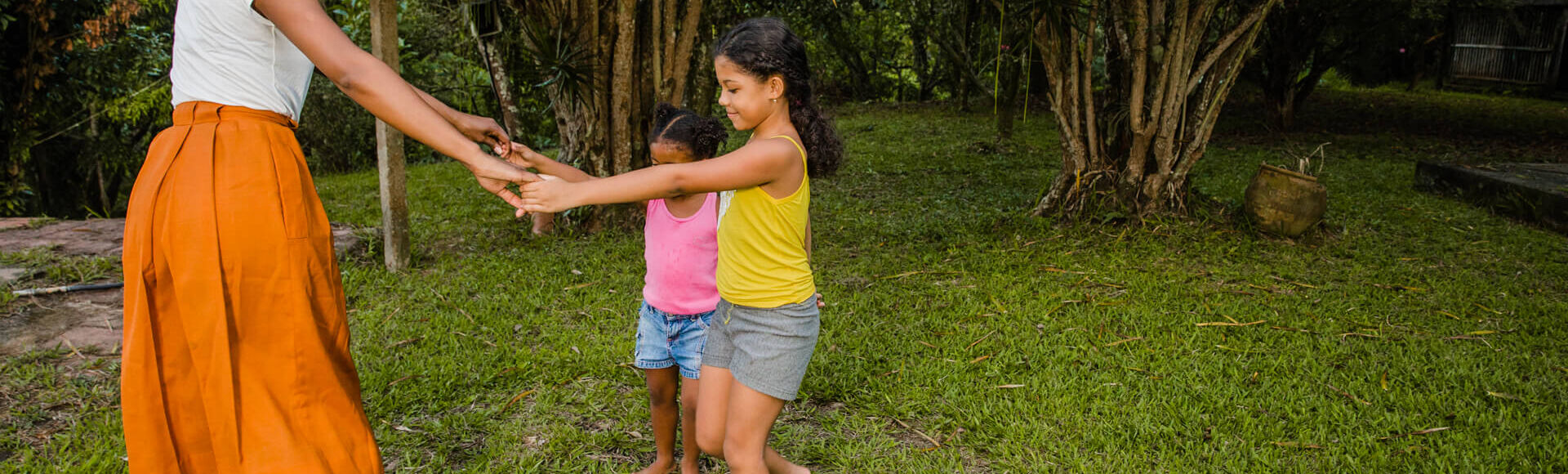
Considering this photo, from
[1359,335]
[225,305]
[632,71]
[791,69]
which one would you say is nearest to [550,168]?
[791,69]

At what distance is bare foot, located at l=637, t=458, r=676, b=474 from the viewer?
261 centimetres

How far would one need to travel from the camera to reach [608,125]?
19.0ft

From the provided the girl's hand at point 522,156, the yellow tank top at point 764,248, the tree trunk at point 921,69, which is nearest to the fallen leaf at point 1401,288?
the yellow tank top at point 764,248

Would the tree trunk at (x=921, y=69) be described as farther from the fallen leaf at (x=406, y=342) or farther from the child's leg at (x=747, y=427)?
the child's leg at (x=747, y=427)

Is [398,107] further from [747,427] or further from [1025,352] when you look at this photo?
[1025,352]

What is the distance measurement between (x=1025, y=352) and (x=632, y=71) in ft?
10.4

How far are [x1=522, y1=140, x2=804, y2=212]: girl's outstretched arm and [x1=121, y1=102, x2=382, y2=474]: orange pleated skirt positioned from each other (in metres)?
0.50

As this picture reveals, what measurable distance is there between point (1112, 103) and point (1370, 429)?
3373 millimetres

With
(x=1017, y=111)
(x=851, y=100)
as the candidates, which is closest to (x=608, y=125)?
(x=1017, y=111)

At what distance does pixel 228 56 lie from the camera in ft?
5.67

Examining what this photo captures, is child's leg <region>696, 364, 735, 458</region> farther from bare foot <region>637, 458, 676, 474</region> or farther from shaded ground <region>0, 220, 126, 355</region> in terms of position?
shaded ground <region>0, 220, 126, 355</region>

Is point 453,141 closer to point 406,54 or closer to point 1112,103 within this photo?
point 1112,103

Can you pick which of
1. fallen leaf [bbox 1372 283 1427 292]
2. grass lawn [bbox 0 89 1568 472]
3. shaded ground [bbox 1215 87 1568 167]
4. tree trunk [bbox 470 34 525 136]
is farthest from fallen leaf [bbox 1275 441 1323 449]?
shaded ground [bbox 1215 87 1568 167]

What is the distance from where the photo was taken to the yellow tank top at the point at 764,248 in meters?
2.06
